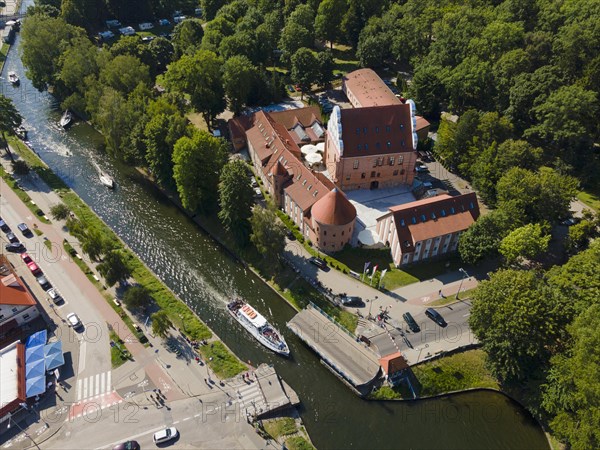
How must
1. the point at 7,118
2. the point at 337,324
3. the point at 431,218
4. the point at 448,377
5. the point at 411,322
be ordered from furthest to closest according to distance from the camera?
1. the point at 7,118
2. the point at 431,218
3. the point at 337,324
4. the point at 411,322
5. the point at 448,377

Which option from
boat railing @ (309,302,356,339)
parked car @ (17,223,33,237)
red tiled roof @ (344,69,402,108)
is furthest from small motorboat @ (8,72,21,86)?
boat railing @ (309,302,356,339)

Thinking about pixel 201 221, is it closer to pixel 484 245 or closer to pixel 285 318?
pixel 285 318

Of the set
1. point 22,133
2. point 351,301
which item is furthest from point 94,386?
point 22,133

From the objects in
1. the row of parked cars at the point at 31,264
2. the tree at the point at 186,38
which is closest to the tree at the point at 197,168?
the row of parked cars at the point at 31,264

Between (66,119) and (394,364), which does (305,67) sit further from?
(394,364)

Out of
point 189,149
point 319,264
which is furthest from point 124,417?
point 189,149

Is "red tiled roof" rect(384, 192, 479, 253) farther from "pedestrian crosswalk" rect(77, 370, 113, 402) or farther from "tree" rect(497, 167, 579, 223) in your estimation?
"pedestrian crosswalk" rect(77, 370, 113, 402)
